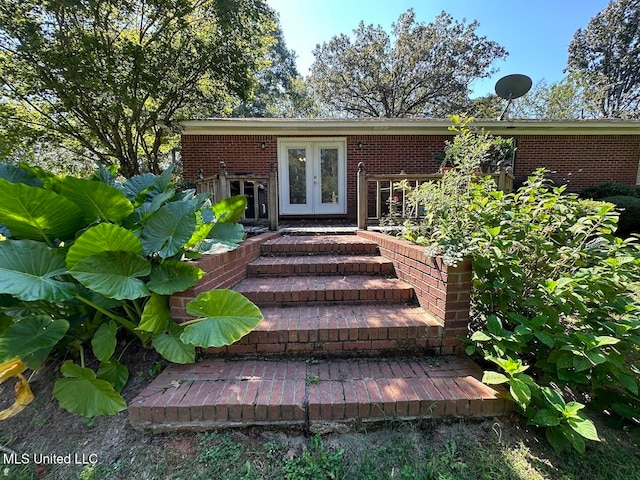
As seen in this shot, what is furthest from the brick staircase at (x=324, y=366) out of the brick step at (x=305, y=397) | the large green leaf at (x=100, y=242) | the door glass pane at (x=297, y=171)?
the door glass pane at (x=297, y=171)

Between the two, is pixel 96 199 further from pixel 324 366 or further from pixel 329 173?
pixel 329 173

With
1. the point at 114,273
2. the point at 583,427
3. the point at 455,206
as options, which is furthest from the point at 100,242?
the point at 583,427

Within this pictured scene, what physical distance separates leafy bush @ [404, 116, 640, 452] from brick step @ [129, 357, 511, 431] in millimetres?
234

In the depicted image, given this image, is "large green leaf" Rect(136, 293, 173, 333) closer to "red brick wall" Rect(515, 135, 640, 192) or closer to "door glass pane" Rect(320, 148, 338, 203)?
"door glass pane" Rect(320, 148, 338, 203)

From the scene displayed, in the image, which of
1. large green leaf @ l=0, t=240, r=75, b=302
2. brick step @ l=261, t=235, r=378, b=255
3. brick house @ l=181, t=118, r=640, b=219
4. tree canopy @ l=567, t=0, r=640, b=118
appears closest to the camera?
large green leaf @ l=0, t=240, r=75, b=302

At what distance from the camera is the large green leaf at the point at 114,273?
161 cm

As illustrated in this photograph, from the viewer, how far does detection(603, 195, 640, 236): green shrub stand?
615cm

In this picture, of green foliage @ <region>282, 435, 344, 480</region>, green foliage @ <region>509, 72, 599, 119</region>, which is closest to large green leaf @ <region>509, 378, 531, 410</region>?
green foliage @ <region>282, 435, 344, 480</region>

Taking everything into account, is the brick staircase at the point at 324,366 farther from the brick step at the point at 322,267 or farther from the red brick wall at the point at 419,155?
the red brick wall at the point at 419,155

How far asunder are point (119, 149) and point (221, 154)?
351 cm

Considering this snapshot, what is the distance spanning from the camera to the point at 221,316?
1.84 meters

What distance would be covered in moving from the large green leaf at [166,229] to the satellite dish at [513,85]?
7374 mm

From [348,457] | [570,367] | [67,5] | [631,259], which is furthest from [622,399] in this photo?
[67,5]

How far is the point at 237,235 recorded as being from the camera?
2521 millimetres
